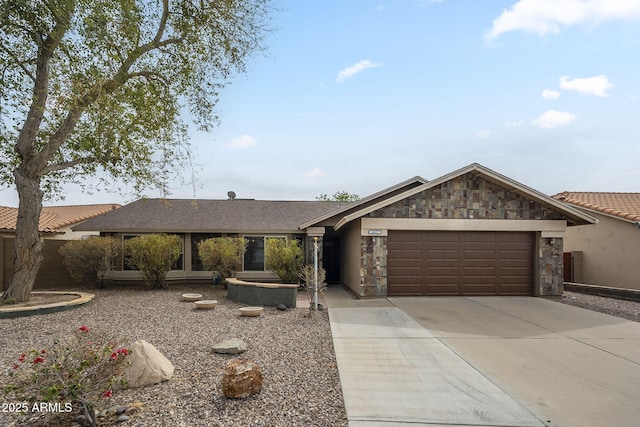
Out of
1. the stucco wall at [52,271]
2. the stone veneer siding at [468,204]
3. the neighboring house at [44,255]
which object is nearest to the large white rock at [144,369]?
the stone veneer siding at [468,204]

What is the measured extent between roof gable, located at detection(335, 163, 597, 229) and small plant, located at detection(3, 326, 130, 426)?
8244 millimetres

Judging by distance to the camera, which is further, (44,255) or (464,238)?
(44,255)

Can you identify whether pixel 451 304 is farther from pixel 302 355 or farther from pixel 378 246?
pixel 302 355

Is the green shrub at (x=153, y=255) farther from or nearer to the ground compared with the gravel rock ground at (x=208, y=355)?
farther from the ground

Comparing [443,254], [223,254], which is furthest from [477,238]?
[223,254]

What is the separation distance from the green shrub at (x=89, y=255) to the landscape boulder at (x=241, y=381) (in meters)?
11.1

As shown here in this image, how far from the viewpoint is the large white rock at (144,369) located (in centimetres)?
467

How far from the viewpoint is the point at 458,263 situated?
487 inches

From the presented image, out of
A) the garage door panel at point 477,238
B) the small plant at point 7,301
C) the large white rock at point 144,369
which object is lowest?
the small plant at point 7,301

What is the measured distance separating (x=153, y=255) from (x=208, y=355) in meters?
8.39

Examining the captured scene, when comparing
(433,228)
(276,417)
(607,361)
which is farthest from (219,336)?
(433,228)

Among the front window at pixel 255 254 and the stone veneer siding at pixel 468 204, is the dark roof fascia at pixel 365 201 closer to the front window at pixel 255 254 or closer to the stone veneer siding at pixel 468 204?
the stone veneer siding at pixel 468 204

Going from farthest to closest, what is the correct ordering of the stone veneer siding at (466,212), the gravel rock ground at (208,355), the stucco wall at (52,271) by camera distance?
the stucco wall at (52,271)
the stone veneer siding at (466,212)
the gravel rock ground at (208,355)

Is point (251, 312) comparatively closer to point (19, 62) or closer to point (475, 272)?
point (475, 272)
